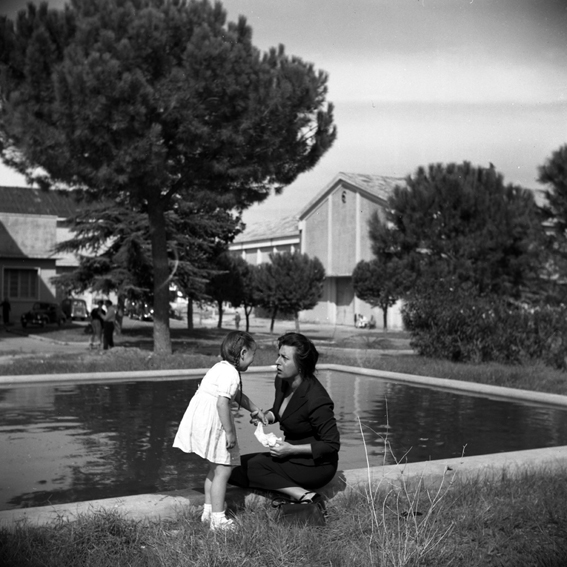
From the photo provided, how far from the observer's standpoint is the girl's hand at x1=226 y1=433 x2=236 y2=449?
4.70 metres

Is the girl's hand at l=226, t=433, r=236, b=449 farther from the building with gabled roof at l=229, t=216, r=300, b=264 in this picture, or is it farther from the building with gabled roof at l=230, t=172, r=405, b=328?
the building with gabled roof at l=229, t=216, r=300, b=264

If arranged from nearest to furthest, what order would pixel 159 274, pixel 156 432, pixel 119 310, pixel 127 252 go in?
pixel 156 432 → pixel 159 274 → pixel 127 252 → pixel 119 310

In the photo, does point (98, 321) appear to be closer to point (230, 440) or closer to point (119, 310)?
point (119, 310)

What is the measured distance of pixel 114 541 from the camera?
14.2 ft

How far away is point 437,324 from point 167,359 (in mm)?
6886

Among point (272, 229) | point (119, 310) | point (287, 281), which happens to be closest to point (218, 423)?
point (119, 310)

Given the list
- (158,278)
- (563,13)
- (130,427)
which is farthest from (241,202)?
(563,13)

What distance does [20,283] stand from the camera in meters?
41.2

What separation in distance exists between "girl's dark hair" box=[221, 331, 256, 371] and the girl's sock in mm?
865

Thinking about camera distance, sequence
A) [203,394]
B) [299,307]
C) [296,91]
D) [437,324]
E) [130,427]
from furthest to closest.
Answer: [299,307]
[437,324]
[296,91]
[130,427]
[203,394]

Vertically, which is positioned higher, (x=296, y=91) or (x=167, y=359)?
(x=296, y=91)

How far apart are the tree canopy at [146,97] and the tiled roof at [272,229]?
36.9m

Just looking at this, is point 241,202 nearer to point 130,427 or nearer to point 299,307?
point 130,427

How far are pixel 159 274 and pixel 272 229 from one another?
41788mm
